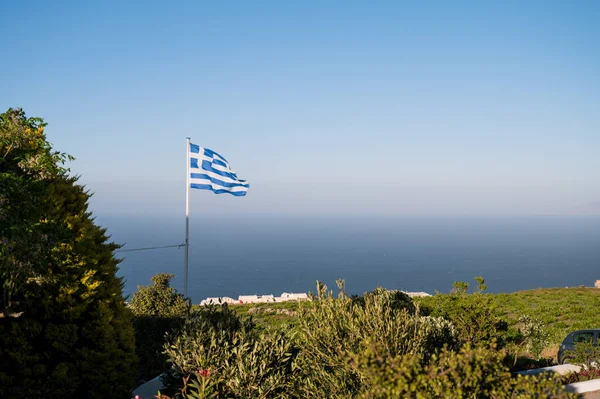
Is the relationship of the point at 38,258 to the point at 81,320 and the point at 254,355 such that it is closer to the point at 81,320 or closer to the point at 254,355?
the point at 81,320

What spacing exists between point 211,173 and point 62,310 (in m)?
10.3

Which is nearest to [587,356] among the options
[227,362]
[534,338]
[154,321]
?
[534,338]

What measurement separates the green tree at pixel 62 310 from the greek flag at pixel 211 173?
25.9ft

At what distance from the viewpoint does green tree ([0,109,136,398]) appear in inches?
383

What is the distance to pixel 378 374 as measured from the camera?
6383mm

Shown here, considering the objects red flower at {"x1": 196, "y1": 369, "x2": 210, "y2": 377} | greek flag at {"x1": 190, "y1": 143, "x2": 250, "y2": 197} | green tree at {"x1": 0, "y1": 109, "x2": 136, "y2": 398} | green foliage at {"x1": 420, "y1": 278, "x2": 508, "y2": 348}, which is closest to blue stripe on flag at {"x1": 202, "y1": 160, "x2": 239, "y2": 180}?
greek flag at {"x1": 190, "y1": 143, "x2": 250, "y2": 197}

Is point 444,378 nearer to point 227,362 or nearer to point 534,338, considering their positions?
point 227,362

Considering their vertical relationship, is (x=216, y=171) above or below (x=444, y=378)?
above

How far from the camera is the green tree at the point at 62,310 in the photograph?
972 centimetres

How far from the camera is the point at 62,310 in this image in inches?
432

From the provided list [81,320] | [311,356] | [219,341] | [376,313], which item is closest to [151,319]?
[81,320]

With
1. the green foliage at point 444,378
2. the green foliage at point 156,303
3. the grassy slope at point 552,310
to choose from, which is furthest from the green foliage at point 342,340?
the grassy slope at point 552,310

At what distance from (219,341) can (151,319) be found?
8319mm

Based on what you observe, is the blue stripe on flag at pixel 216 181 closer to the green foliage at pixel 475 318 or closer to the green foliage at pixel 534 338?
the green foliage at pixel 475 318
